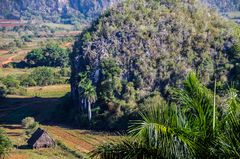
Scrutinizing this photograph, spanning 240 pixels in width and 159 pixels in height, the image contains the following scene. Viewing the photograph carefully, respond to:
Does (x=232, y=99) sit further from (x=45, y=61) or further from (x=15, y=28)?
(x=15, y=28)

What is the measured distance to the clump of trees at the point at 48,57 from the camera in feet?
256

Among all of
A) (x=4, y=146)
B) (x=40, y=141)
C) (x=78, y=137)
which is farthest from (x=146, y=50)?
(x=4, y=146)

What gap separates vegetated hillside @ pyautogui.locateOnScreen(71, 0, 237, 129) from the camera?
45.4 metres

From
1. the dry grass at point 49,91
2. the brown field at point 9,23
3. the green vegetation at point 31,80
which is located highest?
the green vegetation at point 31,80

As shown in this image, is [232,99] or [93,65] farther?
[93,65]

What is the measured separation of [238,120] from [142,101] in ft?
130

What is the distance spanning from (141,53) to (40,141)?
15.6 metres

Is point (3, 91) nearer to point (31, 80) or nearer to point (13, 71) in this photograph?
point (31, 80)

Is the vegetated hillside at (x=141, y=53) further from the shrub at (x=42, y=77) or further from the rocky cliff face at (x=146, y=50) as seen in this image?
the shrub at (x=42, y=77)

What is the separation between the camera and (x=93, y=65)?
4700 cm

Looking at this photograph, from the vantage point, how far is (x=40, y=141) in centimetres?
3581

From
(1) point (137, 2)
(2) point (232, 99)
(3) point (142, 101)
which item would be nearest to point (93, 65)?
(3) point (142, 101)

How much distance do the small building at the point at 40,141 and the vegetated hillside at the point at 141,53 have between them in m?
9.22

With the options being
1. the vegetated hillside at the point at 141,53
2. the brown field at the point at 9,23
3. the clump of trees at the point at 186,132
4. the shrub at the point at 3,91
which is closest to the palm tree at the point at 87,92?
the vegetated hillside at the point at 141,53
